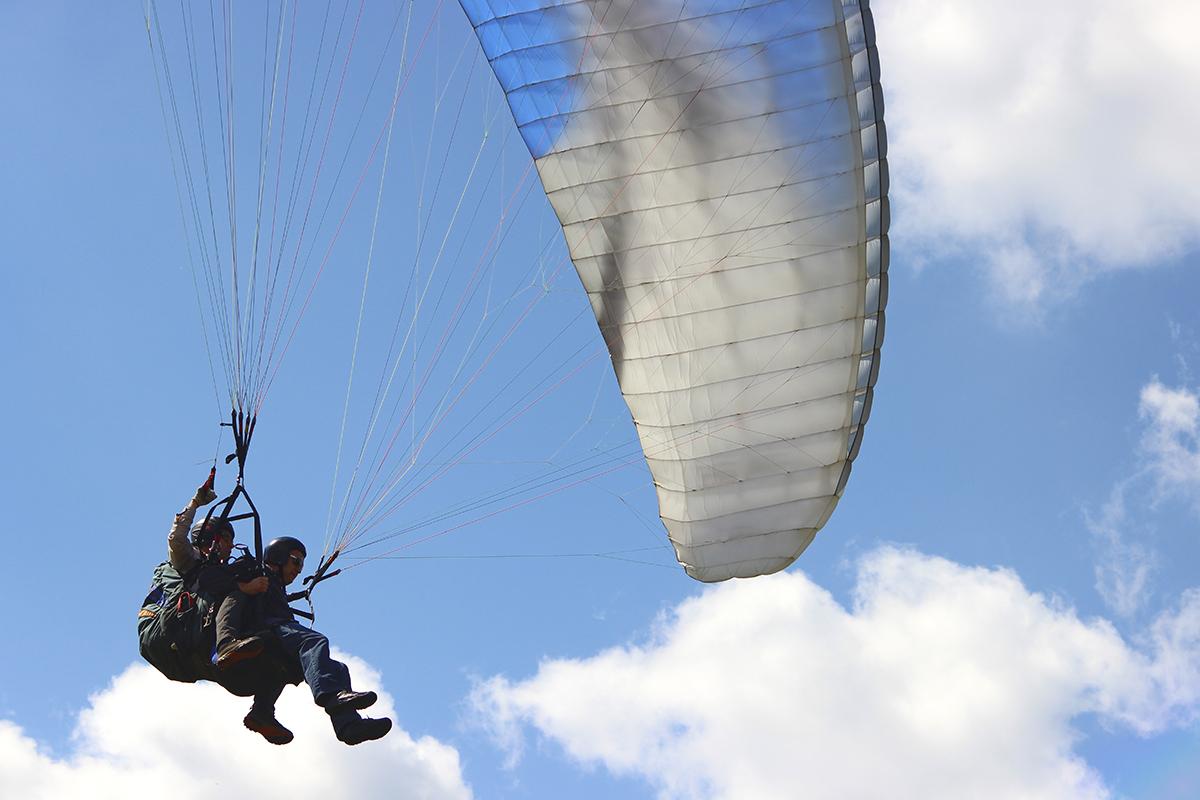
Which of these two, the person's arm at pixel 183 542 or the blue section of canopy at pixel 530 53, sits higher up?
the blue section of canopy at pixel 530 53

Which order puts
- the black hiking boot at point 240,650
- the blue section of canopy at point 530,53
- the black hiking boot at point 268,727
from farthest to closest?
the blue section of canopy at point 530,53
the black hiking boot at point 268,727
the black hiking boot at point 240,650

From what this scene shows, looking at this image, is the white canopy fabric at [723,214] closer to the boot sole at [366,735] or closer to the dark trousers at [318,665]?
the dark trousers at [318,665]

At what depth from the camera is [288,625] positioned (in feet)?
34.0

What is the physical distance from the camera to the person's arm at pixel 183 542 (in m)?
10.5

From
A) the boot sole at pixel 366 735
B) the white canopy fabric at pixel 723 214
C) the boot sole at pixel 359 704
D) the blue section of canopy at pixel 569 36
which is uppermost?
the blue section of canopy at pixel 569 36

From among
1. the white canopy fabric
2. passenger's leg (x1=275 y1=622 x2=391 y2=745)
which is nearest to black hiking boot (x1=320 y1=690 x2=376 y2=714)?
passenger's leg (x1=275 y1=622 x2=391 y2=745)

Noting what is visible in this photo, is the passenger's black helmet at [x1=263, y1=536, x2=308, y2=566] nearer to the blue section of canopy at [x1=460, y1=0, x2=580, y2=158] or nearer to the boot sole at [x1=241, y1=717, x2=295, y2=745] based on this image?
the boot sole at [x1=241, y1=717, x2=295, y2=745]

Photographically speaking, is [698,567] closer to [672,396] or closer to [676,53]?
[672,396]

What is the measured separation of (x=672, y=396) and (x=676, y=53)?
9.37ft

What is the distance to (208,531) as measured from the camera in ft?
35.2

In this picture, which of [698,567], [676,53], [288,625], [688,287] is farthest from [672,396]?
[288,625]

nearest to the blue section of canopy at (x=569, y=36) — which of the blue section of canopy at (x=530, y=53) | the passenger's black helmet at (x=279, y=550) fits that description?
the blue section of canopy at (x=530, y=53)

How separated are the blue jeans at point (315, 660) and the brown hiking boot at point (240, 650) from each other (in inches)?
9.0

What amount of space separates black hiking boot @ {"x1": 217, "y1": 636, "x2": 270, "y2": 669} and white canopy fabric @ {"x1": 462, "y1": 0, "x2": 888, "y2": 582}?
13.1 ft
